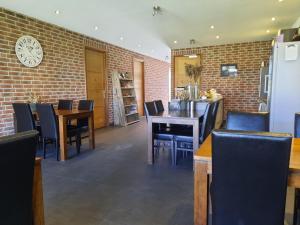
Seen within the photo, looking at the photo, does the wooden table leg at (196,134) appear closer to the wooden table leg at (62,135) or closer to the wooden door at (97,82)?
the wooden table leg at (62,135)

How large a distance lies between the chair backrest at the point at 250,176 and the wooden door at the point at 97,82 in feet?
16.8

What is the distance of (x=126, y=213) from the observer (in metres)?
2.07

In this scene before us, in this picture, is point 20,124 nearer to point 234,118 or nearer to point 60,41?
point 60,41

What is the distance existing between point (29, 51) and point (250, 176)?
4.42m

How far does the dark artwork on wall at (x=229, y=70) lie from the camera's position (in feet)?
22.6

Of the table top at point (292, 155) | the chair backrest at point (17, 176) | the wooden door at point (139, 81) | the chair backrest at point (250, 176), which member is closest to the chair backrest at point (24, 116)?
the chair backrest at point (17, 176)

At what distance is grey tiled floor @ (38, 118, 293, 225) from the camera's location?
A: 2.01 m

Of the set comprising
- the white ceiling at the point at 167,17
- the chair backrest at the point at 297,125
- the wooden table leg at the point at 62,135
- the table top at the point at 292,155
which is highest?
the white ceiling at the point at 167,17

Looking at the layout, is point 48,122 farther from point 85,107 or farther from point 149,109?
point 149,109

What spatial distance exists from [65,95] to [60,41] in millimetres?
1191

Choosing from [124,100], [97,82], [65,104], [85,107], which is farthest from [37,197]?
[124,100]

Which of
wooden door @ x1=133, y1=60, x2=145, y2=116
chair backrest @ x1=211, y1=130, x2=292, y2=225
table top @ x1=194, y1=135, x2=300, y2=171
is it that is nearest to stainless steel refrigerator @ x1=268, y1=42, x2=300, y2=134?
table top @ x1=194, y1=135, x2=300, y2=171

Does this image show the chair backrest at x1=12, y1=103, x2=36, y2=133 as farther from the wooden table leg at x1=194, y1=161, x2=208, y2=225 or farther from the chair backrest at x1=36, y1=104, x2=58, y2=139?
the wooden table leg at x1=194, y1=161, x2=208, y2=225

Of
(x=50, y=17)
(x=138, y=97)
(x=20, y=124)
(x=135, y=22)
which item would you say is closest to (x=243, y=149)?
(x=20, y=124)
